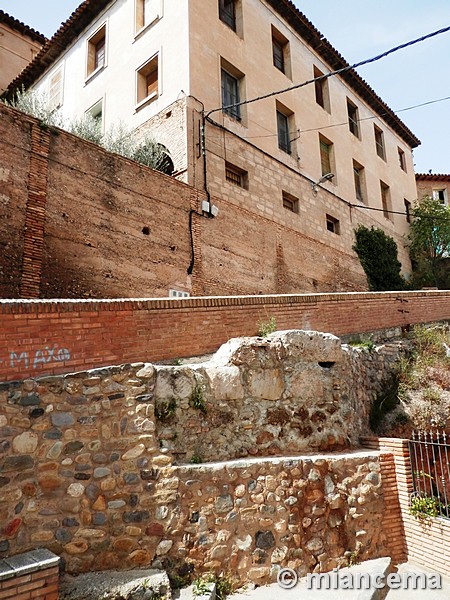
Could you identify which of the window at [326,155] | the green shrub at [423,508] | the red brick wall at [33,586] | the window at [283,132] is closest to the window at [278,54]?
the window at [283,132]

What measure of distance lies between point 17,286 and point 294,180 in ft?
33.0

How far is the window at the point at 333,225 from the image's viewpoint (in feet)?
54.2

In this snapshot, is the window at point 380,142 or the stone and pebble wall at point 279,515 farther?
the window at point 380,142

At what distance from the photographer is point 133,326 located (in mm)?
5234

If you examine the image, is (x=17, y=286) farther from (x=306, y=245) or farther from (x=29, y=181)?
(x=306, y=245)

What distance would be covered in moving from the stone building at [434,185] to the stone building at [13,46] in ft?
71.7

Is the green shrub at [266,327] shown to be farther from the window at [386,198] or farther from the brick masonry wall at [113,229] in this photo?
the window at [386,198]

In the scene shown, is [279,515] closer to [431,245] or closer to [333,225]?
[333,225]

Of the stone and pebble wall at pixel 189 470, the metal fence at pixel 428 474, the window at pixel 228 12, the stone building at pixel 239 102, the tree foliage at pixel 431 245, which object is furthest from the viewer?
the tree foliage at pixel 431 245

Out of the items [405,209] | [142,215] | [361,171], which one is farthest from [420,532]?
[405,209]

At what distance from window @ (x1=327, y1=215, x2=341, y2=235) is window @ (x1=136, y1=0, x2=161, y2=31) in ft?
28.2

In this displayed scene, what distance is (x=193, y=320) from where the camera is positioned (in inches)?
235

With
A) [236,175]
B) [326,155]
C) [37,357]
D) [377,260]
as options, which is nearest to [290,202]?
[236,175]

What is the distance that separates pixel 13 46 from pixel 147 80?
28.4 ft
